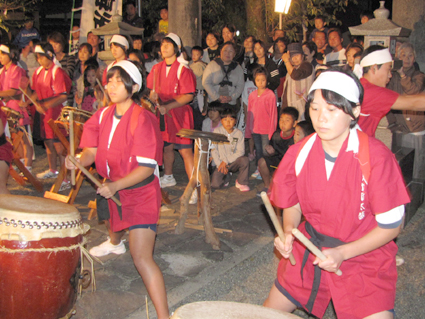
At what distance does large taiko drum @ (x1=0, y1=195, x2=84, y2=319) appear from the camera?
2564 mm

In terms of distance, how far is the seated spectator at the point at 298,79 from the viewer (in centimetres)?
684

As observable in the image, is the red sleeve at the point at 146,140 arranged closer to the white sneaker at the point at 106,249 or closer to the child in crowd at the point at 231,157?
the white sneaker at the point at 106,249

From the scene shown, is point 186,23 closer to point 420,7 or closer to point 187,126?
point 187,126

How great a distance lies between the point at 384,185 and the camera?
2.09 meters

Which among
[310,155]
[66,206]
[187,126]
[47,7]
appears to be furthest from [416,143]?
[47,7]

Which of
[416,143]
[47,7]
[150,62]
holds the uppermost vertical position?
[47,7]

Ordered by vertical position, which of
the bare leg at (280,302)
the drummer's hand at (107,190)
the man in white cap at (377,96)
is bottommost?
the bare leg at (280,302)

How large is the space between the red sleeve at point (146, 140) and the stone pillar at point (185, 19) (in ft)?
21.4

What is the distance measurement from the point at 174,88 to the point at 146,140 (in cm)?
302

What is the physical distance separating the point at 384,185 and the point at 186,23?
26.1 ft

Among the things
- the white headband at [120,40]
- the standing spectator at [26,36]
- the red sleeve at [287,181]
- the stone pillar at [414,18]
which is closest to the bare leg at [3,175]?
the white headband at [120,40]

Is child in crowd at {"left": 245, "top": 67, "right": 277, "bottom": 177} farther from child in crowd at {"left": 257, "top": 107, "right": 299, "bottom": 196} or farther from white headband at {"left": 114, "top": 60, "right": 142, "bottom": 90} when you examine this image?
Result: white headband at {"left": 114, "top": 60, "right": 142, "bottom": 90}

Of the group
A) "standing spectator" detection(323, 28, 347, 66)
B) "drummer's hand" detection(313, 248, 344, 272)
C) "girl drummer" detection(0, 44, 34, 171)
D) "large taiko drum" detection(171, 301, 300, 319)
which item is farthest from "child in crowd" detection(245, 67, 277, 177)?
"large taiko drum" detection(171, 301, 300, 319)

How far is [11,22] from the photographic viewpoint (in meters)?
13.7
